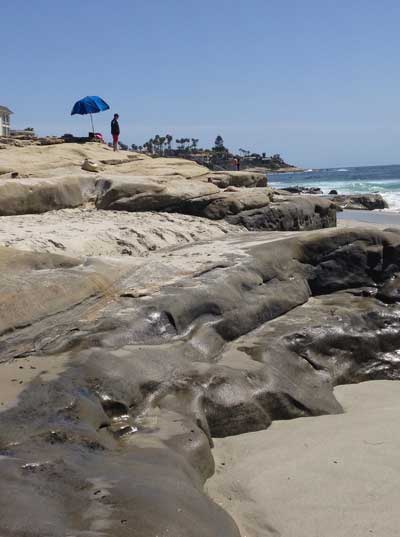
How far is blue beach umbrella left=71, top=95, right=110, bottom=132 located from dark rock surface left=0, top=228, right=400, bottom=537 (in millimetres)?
12977

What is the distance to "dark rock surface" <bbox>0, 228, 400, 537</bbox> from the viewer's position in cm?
261

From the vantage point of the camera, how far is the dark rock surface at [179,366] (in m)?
2.61

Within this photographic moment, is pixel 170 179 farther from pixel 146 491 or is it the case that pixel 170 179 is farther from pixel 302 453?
pixel 146 491

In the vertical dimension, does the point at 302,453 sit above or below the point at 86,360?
below

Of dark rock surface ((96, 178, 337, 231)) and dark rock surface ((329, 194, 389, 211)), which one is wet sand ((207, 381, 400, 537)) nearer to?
dark rock surface ((96, 178, 337, 231))

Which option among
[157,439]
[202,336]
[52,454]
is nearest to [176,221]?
[202,336]

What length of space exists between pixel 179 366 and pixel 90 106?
54.2ft

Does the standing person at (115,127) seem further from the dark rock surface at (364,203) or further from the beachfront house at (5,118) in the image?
the beachfront house at (5,118)

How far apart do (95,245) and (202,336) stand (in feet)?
8.20

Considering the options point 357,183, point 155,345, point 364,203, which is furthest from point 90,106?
point 357,183

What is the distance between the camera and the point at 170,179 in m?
10.5

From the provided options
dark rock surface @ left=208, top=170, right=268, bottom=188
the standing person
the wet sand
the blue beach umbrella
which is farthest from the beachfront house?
the wet sand

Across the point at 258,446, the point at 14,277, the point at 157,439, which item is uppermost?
the point at 14,277

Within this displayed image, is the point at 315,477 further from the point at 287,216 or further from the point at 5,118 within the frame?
the point at 5,118
